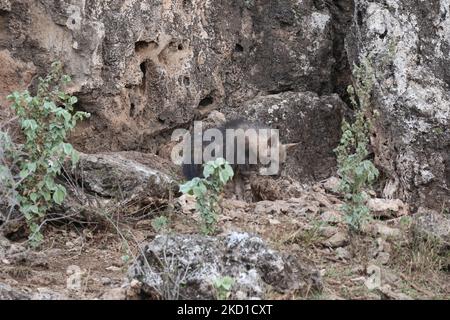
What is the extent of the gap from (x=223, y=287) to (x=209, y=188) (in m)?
1.18

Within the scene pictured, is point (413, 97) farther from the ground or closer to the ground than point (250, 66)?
closer to the ground

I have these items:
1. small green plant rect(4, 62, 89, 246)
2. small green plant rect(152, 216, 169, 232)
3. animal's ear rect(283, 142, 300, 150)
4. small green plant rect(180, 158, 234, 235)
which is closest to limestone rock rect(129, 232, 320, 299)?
small green plant rect(180, 158, 234, 235)

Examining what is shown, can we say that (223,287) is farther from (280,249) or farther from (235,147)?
(235,147)

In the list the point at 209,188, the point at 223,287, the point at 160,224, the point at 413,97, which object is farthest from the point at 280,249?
the point at 413,97

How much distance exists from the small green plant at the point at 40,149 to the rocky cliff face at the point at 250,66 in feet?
4.21

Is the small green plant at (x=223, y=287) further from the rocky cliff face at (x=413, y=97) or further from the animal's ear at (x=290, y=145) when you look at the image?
the animal's ear at (x=290, y=145)

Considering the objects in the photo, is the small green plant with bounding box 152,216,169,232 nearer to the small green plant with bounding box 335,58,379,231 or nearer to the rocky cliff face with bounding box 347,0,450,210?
the small green plant with bounding box 335,58,379,231

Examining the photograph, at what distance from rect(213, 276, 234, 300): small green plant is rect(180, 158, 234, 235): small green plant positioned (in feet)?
2.80

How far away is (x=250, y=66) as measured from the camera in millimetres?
7609

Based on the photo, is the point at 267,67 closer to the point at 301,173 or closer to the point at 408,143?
the point at 301,173

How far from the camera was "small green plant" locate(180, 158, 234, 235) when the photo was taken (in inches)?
187

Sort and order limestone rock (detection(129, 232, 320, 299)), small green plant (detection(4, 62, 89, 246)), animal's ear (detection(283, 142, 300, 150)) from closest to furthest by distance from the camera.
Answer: limestone rock (detection(129, 232, 320, 299)) → small green plant (detection(4, 62, 89, 246)) → animal's ear (detection(283, 142, 300, 150))
